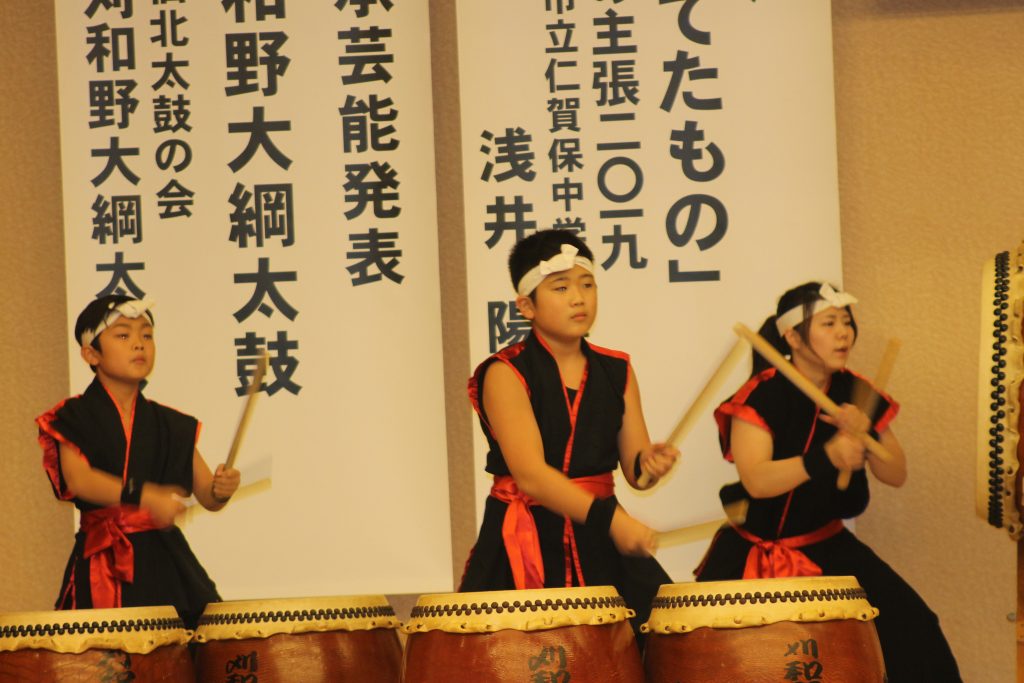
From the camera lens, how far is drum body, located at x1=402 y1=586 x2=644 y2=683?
156cm

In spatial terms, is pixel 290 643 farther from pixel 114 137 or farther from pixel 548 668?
pixel 114 137

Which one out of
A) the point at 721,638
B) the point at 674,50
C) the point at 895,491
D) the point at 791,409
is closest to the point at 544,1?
the point at 674,50

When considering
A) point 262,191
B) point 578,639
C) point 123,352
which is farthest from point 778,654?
point 262,191

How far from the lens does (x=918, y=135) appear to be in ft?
11.1

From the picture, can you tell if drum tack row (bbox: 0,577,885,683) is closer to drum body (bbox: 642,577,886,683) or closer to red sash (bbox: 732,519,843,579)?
drum body (bbox: 642,577,886,683)

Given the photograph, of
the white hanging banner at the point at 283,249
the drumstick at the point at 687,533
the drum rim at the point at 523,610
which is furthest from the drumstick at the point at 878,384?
the drum rim at the point at 523,610

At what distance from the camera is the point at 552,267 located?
94.5 inches

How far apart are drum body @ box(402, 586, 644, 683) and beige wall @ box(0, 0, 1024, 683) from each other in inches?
70.0

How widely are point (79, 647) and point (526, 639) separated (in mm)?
564

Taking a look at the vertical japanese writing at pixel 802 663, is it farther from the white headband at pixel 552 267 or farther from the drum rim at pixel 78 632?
the white headband at pixel 552 267

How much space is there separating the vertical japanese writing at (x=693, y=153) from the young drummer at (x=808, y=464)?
1.26ft

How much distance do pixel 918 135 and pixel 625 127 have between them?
76 centimetres

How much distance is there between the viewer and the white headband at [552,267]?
2.40 meters

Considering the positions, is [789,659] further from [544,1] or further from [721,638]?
[544,1]
